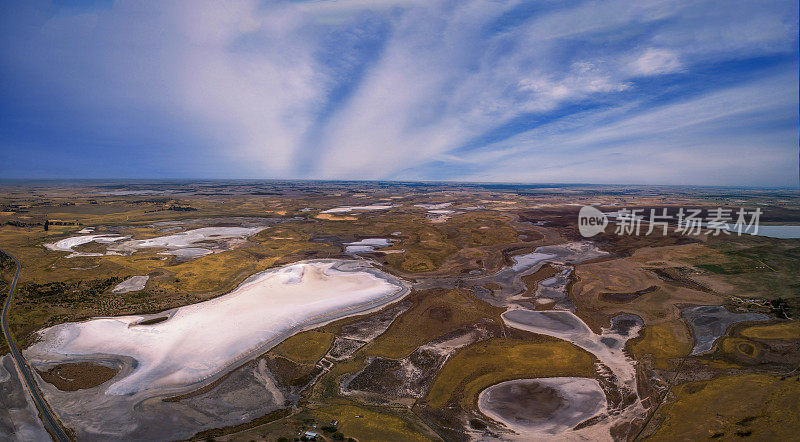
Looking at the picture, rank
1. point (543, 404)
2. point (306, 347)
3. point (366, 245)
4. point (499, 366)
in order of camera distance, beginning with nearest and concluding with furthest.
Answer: point (543, 404) < point (499, 366) < point (306, 347) < point (366, 245)

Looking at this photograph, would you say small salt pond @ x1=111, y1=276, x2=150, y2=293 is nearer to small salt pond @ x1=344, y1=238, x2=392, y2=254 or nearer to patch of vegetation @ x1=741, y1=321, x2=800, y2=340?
small salt pond @ x1=344, y1=238, x2=392, y2=254

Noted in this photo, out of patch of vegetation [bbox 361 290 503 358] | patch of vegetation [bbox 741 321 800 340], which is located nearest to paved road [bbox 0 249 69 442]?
patch of vegetation [bbox 361 290 503 358]

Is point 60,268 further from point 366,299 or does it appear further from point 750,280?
point 750,280

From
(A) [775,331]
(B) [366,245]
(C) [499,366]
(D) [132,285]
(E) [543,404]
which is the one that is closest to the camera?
(E) [543,404]

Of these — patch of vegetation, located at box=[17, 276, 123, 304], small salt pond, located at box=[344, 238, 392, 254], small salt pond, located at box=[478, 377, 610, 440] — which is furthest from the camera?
small salt pond, located at box=[344, 238, 392, 254]

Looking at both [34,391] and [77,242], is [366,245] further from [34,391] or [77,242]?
[77,242]

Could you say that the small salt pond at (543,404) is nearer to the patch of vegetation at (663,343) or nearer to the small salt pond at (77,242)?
the patch of vegetation at (663,343)

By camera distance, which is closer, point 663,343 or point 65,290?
point 663,343

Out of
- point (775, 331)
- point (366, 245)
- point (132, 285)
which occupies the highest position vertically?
point (366, 245)

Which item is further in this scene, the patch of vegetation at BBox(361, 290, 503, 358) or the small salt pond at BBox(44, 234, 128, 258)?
the small salt pond at BBox(44, 234, 128, 258)

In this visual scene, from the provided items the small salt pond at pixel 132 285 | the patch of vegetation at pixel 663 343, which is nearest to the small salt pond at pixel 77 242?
the small salt pond at pixel 132 285

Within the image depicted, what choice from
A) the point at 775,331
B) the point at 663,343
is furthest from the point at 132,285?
the point at 775,331

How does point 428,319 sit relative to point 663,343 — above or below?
above

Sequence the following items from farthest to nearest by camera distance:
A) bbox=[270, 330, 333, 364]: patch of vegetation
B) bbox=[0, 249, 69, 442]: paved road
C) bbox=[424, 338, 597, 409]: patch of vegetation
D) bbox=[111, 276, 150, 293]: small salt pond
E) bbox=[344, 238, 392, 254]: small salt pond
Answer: bbox=[344, 238, 392, 254]: small salt pond < bbox=[111, 276, 150, 293]: small salt pond < bbox=[270, 330, 333, 364]: patch of vegetation < bbox=[424, 338, 597, 409]: patch of vegetation < bbox=[0, 249, 69, 442]: paved road
